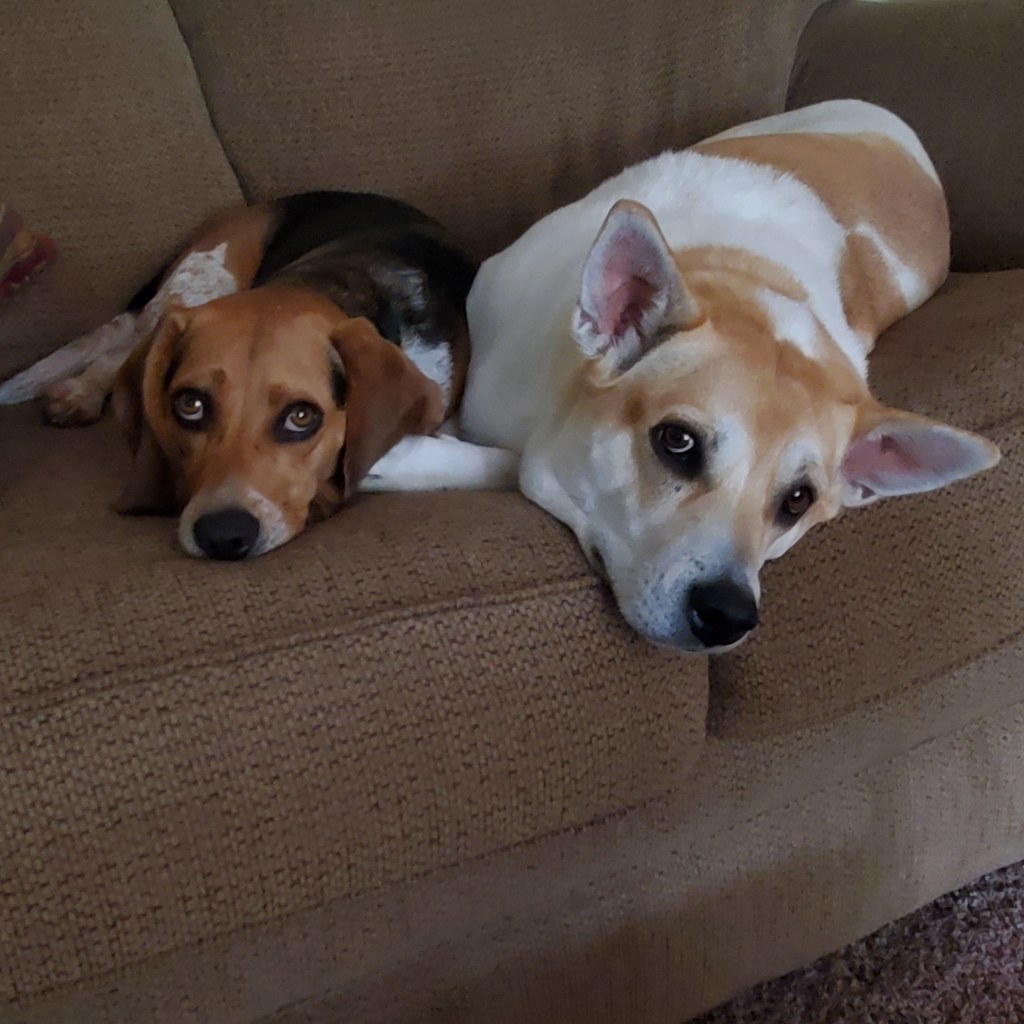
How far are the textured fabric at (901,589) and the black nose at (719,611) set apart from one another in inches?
3.5

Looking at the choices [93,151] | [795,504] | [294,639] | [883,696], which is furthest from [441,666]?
[93,151]

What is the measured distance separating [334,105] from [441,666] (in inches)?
58.5

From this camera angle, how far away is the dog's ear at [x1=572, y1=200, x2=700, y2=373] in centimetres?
128

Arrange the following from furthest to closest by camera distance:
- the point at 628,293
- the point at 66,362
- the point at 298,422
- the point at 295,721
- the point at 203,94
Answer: the point at 203,94 → the point at 66,362 → the point at 298,422 → the point at 628,293 → the point at 295,721

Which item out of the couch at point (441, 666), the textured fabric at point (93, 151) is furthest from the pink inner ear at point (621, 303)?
the textured fabric at point (93, 151)

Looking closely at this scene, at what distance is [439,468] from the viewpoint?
158cm

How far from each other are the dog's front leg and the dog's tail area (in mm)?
724

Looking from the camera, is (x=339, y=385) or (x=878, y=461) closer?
(x=878, y=461)

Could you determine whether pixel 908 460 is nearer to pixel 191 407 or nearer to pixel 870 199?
pixel 870 199

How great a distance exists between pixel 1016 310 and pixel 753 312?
0.50m

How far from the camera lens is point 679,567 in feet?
4.01

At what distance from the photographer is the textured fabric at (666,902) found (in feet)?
4.01

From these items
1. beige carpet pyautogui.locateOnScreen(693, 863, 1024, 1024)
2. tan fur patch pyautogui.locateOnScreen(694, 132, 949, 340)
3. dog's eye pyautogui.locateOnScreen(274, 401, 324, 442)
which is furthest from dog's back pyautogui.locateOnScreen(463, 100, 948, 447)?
beige carpet pyautogui.locateOnScreen(693, 863, 1024, 1024)

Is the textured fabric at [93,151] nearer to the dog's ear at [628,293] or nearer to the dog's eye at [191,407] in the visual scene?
the dog's eye at [191,407]
